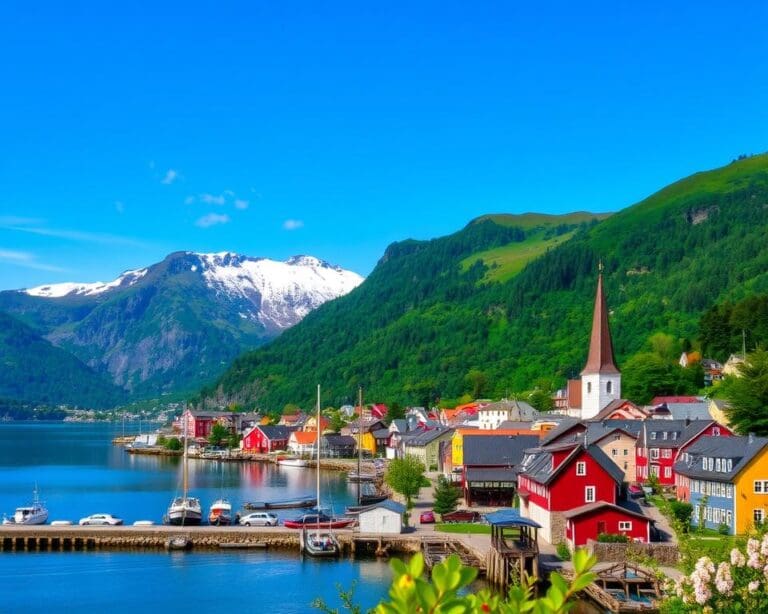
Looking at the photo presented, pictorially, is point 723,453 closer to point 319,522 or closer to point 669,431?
point 669,431

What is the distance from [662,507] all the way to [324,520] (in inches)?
1936

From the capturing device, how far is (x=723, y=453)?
55.7 metres

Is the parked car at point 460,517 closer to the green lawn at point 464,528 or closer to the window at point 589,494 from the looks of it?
the green lawn at point 464,528

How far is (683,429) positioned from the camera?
3014 inches

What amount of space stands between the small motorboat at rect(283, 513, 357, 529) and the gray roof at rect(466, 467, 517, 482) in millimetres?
10953

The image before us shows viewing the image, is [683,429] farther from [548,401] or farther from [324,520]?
[548,401]

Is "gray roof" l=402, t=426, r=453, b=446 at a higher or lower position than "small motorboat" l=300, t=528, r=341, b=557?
higher

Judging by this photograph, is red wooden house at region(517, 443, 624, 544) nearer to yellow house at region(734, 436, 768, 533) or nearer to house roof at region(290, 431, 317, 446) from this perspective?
yellow house at region(734, 436, 768, 533)

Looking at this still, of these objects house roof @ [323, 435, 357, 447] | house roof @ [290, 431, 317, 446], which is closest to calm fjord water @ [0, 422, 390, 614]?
house roof @ [323, 435, 357, 447]

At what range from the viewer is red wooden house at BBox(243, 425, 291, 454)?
162625 millimetres

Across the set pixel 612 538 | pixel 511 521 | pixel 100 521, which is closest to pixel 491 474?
pixel 612 538

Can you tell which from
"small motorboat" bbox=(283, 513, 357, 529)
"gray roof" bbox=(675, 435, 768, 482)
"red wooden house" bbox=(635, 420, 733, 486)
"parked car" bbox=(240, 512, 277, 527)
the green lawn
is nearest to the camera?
"gray roof" bbox=(675, 435, 768, 482)

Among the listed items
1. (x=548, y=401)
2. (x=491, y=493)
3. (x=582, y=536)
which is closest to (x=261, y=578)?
(x=582, y=536)

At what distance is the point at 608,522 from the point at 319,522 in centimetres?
2052
